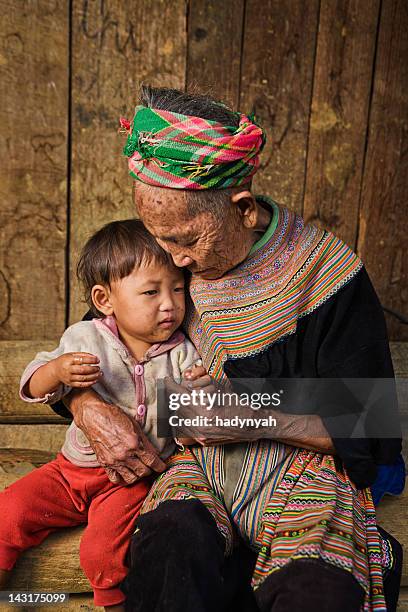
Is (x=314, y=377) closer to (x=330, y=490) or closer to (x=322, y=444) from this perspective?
(x=322, y=444)

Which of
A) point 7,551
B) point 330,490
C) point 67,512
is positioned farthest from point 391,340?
point 7,551

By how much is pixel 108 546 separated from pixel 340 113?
6.34 ft

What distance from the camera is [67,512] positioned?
188 centimetres

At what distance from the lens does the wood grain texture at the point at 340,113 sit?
8.89ft

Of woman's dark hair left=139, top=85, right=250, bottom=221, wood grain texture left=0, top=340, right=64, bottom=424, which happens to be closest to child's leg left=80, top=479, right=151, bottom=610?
woman's dark hair left=139, top=85, right=250, bottom=221

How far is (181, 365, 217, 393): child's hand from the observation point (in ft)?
5.88

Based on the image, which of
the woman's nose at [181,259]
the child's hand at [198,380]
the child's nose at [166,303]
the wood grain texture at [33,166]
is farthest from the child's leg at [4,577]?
the wood grain texture at [33,166]

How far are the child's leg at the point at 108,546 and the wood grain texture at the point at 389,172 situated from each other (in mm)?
1639

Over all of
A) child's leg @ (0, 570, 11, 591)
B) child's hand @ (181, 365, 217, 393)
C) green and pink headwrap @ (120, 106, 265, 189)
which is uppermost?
green and pink headwrap @ (120, 106, 265, 189)

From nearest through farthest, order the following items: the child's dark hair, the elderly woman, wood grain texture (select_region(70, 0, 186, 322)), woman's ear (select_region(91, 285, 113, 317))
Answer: the elderly woman, the child's dark hair, woman's ear (select_region(91, 285, 113, 317)), wood grain texture (select_region(70, 0, 186, 322))

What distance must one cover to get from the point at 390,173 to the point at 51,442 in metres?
1.77

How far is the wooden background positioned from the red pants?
81cm

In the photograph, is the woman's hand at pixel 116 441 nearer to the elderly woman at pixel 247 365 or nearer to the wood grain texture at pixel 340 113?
the elderly woman at pixel 247 365

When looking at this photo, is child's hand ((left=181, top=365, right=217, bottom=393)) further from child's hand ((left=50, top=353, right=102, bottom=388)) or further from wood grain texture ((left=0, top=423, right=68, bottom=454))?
wood grain texture ((left=0, top=423, right=68, bottom=454))
